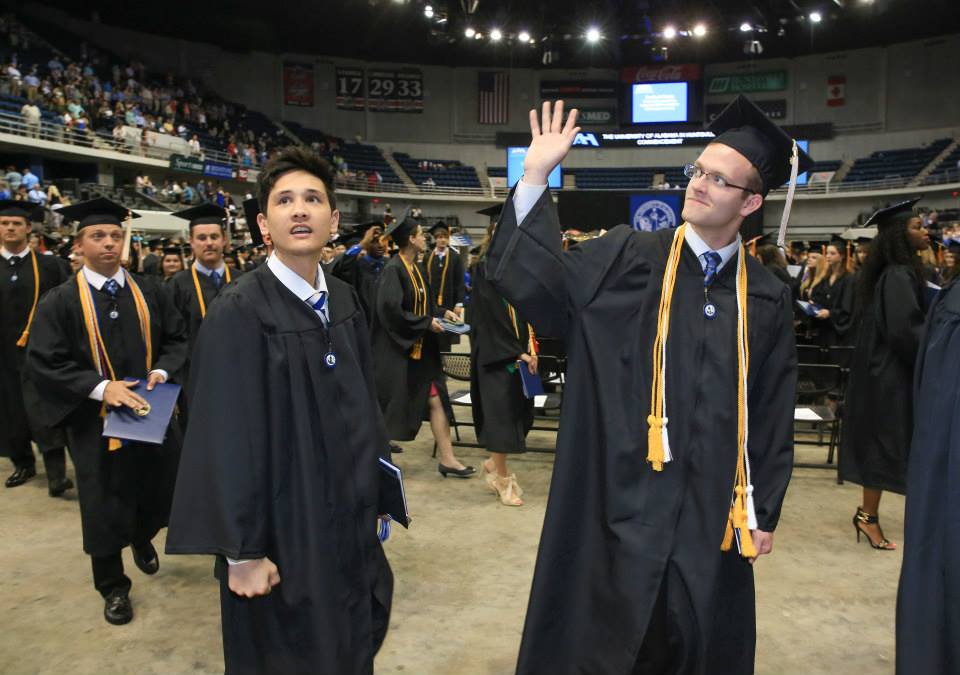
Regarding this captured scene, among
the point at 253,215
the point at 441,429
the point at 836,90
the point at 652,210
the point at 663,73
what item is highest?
the point at 663,73

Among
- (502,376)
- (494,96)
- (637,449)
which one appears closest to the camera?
(637,449)

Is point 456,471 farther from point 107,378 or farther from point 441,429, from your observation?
point 107,378

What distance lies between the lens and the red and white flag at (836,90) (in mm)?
30547

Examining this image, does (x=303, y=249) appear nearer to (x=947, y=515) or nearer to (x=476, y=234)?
(x=947, y=515)

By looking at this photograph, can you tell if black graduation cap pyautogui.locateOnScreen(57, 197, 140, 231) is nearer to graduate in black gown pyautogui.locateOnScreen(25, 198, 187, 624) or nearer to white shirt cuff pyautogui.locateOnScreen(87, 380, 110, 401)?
graduate in black gown pyautogui.locateOnScreen(25, 198, 187, 624)

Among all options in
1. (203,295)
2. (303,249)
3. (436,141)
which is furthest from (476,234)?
(303,249)

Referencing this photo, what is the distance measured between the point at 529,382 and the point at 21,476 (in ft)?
12.9

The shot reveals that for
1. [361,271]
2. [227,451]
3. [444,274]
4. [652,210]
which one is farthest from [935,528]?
[652,210]

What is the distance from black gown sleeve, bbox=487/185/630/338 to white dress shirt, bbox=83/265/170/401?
2.31 meters

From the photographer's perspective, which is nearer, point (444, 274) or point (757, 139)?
point (757, 139)

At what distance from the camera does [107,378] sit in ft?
11.7

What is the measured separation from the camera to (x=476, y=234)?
108ft

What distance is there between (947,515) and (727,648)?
70 cm

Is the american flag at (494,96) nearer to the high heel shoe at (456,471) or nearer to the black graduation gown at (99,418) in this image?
the high heel shoe at (456,471)
